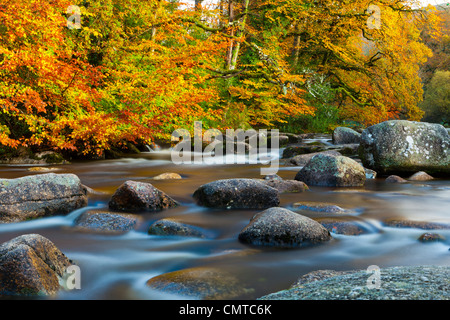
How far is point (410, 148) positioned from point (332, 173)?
7.81 ft

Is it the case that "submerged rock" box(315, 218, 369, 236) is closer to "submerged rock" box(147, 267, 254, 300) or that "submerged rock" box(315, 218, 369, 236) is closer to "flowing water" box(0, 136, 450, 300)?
"flowing water" box(0, 136, 450, 300)

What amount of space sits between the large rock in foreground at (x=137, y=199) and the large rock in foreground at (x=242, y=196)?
2.52ft

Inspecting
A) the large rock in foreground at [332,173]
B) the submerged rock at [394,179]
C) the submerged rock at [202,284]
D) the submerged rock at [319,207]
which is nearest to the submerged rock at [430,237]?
the submerged rock at [319,207]

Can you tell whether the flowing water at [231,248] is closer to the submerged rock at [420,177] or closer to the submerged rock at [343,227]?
the submerged rock at [343,227]

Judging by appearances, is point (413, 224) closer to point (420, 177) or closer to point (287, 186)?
Answer: point (287, 186)

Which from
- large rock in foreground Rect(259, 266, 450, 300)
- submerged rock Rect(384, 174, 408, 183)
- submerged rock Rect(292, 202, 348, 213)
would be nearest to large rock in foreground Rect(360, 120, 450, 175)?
submerged rock Rect(384, 174, 408, 183)

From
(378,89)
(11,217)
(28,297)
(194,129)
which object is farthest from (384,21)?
(28,297)

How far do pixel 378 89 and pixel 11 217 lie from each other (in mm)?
18964

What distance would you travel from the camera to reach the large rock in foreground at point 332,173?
26.2 feet

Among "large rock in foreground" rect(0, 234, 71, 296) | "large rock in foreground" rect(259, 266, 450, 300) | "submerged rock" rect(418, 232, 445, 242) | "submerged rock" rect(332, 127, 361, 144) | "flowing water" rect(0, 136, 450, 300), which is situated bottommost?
"flowing water" rect(0, 136, 450, 300)

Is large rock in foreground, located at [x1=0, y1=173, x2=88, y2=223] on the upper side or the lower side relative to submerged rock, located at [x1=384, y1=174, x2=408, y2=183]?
upper

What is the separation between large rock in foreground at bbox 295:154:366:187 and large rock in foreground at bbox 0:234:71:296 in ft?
19.3

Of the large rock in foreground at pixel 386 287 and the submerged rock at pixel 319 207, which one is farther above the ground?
the large rock in foreground at pixel 386 287

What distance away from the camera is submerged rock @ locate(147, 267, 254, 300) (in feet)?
9.68
